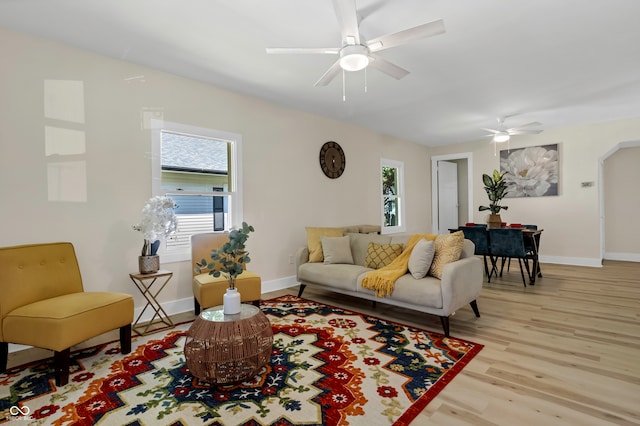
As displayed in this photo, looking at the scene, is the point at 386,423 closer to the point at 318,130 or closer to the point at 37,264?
the point at 37,264

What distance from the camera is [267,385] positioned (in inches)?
82.2

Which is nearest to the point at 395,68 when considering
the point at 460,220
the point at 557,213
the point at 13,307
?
the point at 13,307

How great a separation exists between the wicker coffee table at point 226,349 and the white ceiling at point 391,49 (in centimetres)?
229

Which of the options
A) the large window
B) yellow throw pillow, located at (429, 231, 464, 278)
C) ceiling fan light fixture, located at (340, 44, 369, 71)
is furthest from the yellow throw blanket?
the large window

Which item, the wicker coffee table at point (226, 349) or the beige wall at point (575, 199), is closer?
the wicker coffee table at point (226, 349)

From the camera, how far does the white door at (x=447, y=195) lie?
8078 millimetres

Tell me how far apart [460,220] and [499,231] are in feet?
13.9

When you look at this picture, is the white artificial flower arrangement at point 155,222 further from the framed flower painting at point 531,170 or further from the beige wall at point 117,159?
the framed flower painting at point 531,170

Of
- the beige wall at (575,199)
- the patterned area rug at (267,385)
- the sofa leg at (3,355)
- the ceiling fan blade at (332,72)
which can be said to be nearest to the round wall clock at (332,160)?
the ceiling fan blade at (332,72)

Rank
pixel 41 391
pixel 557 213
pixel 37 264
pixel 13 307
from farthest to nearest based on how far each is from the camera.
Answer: pixel 557 213 < pixel 37 264 < pixel 13 307 < pixel 41 391

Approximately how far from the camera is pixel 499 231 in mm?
4855

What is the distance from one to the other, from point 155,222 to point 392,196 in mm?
5081

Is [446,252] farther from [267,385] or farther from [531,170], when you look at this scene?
[531,170]

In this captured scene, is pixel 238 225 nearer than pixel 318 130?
Yes
